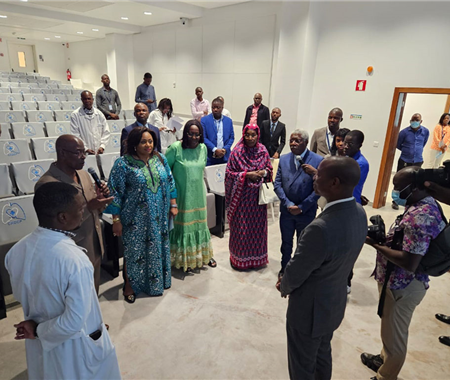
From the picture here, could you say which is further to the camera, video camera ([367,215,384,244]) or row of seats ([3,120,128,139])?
row of seats ([3,120,128,139])

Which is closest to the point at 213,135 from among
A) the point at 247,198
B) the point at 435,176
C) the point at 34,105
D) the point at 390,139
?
the point at 247,198

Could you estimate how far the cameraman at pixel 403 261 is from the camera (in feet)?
5.36

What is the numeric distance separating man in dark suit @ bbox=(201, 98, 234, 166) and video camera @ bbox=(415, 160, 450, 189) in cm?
301

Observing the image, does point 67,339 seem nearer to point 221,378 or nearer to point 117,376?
point 117,376

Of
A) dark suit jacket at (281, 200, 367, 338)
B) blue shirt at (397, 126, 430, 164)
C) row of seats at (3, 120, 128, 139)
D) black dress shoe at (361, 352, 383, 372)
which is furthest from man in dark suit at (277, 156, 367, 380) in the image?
row of seats at (3, 120, 128, 139)

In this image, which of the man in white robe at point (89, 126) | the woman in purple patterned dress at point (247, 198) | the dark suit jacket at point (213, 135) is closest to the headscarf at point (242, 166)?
the woman in purple patterned dress at point (247, 198)

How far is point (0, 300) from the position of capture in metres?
2.57

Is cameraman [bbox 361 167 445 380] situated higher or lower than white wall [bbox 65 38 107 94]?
lower

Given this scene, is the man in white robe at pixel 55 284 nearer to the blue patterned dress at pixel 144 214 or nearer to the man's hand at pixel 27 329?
the man's hand at pixel 27 329

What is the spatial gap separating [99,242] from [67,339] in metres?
1.18

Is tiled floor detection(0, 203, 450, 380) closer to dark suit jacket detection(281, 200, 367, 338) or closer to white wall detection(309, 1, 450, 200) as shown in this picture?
dark suit jacket detection(281, 200, 367, 338)

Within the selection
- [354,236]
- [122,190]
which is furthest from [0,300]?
[354,236]

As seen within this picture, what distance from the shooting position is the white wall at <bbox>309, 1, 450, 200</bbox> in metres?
4.72

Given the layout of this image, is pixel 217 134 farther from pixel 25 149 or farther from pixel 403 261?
pixel 403 261
